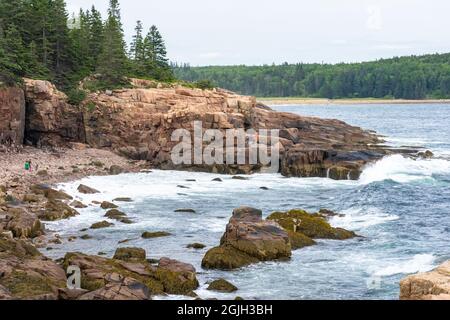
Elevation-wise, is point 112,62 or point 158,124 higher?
point 112,62

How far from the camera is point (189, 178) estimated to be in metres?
55.2

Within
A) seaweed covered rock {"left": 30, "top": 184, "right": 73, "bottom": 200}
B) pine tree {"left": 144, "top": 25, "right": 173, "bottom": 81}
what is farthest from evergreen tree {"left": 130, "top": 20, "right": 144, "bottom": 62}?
seaweed covered rock {"left": 30, "top": 184, "right": 73, "bottom": 200}

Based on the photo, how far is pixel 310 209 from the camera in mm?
41750

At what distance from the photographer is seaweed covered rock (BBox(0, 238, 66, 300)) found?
19.6 meters

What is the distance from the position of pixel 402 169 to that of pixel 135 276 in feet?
134

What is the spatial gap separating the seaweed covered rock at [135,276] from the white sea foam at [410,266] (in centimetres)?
891

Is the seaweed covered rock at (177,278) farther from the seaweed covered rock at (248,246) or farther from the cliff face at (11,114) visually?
the cliff face at (11,114)

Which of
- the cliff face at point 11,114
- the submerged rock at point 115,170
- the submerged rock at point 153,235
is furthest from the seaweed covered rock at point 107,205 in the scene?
the cliff face at point 11,114

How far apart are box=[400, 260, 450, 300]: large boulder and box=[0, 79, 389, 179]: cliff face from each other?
39.9 meters

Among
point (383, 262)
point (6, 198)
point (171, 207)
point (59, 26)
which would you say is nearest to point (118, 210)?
point (171, 207)

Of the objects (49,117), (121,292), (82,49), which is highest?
(82,49)

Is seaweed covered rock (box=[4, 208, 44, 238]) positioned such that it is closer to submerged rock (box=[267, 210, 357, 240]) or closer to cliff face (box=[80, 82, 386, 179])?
submerged rock (box=[267, 210, 357, 240])

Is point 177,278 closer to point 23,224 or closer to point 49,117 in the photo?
point 23,224

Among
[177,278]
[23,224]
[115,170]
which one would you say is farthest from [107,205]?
[177,278]
